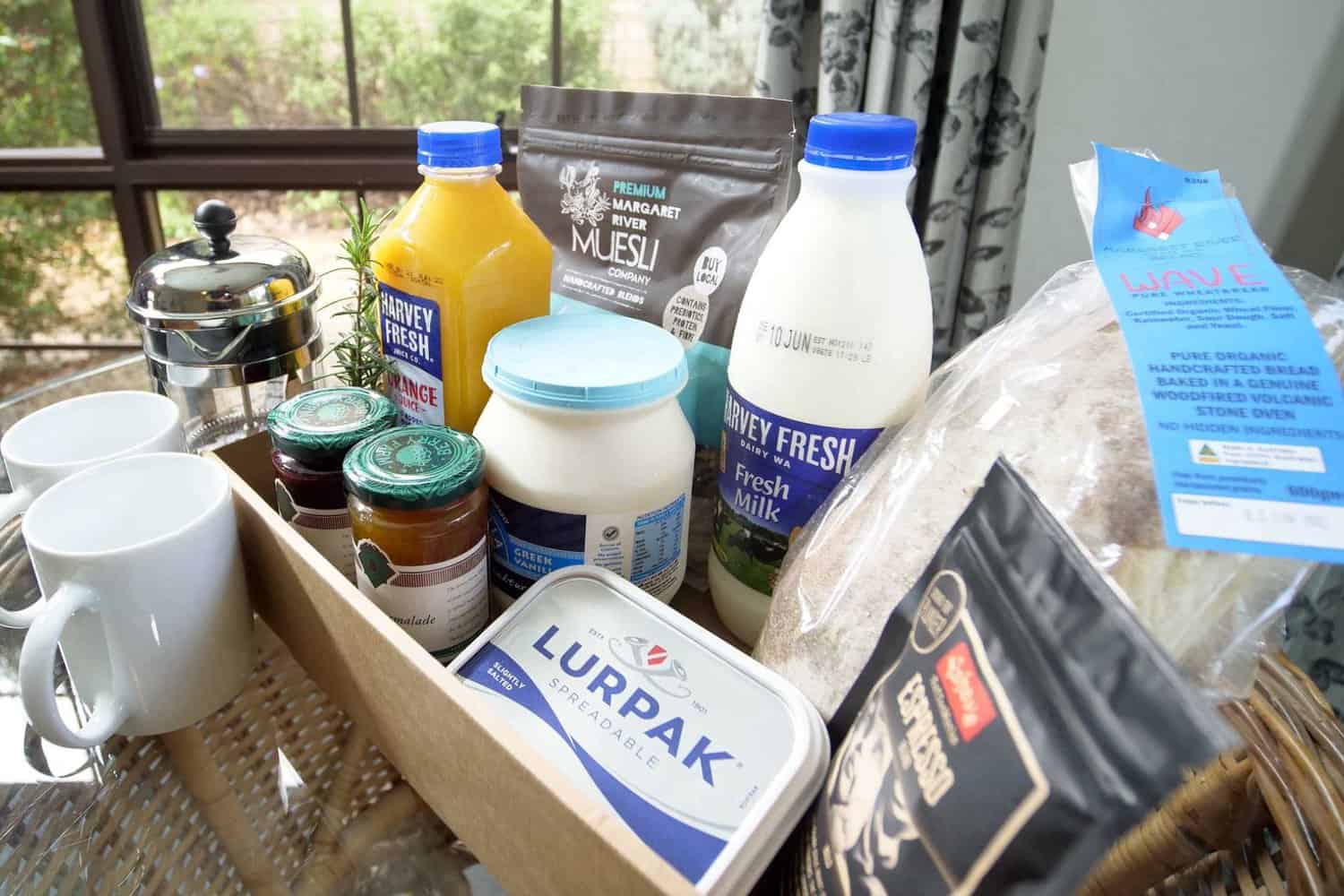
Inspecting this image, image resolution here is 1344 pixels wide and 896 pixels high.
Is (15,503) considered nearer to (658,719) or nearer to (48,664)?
(48,664)

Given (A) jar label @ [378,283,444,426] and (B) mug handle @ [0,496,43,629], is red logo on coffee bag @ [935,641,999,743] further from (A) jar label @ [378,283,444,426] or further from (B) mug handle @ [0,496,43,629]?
(B) mug handle @ [0,496,43,629]

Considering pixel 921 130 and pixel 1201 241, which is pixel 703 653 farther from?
pixel 921 130

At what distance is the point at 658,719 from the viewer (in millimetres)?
430

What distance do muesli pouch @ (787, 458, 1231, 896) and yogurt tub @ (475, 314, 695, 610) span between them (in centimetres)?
19

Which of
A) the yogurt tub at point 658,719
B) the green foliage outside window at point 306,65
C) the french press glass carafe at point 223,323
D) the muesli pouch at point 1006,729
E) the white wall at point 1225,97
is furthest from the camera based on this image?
the green foliage outside window at point 306,65

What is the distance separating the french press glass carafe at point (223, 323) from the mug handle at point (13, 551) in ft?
0.43

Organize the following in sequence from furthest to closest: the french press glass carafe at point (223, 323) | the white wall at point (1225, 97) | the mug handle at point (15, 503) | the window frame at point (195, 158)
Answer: the window frame at point (195, 158)
the white wall at point (1225, 97)
the french press glass carafe at point (223, 323)
the mug handle at point (15, 503)

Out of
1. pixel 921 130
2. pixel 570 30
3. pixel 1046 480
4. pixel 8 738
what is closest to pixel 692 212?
pixel 1046 480

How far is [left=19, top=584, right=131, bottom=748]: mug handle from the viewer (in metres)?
0.40

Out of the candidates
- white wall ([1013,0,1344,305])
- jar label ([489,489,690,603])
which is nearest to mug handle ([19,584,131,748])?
jar label ([489,489,690,603])

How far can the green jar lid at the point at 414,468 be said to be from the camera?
45 cm

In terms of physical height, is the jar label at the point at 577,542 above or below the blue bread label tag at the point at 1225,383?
below

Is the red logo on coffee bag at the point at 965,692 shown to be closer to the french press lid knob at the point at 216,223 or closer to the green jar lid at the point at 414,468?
the green jar lid at the point at 414,468

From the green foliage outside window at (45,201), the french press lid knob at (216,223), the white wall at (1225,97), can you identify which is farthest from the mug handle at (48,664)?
the green foliage outside window at (45,201)
